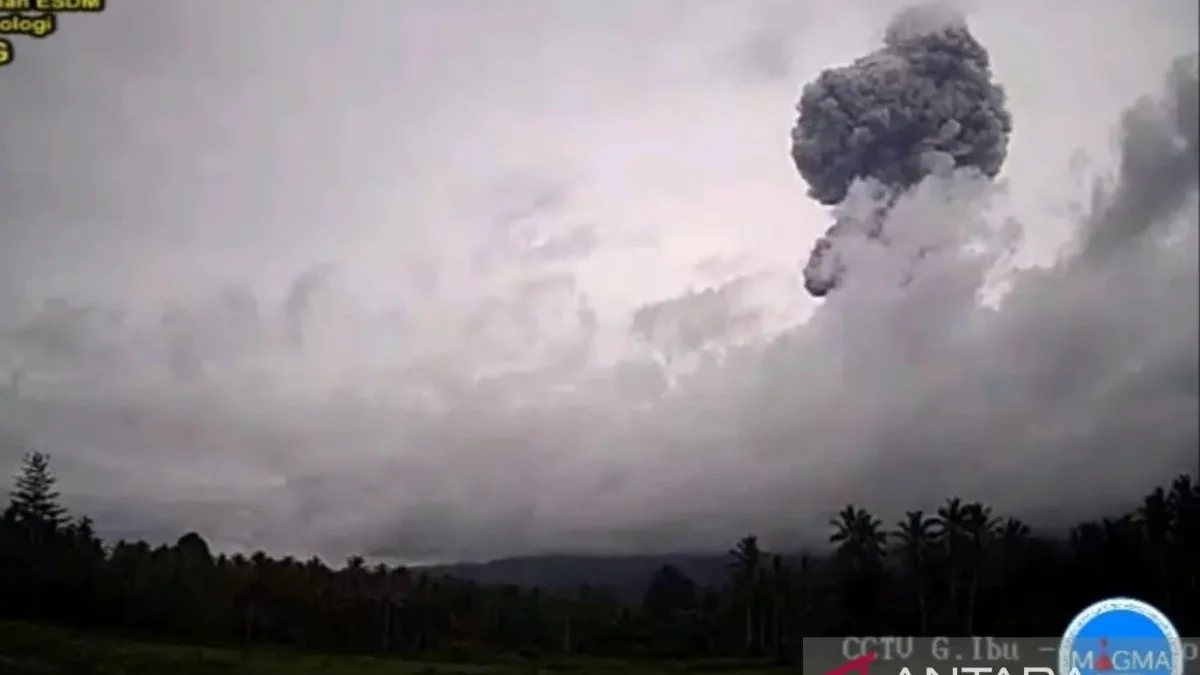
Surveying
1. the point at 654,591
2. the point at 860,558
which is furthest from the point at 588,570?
the point at 860,558

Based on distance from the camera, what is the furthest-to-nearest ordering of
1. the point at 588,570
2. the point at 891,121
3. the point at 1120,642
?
the point at 891,121, the point at 588,570, the point at 1120,642

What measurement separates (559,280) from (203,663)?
4.01 m

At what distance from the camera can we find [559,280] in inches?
399

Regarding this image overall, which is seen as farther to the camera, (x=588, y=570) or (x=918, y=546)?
(x=918, y=546)

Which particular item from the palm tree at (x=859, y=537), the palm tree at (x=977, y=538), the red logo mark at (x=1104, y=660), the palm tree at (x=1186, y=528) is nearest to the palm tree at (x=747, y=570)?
the palm tree at (x=859, y=537)

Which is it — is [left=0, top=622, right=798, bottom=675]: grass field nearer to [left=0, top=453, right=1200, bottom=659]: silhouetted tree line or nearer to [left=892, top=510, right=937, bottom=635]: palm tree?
[left=0, top=453, right=1200, bottom=659]: silhouetted tree line

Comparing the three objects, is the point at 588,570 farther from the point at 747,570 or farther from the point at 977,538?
the point at 977,538

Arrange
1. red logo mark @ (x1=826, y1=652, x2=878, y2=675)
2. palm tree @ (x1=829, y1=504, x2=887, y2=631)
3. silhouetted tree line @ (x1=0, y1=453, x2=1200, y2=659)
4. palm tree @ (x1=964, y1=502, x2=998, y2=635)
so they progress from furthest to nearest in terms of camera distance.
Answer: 1. palm tree @ (x1=964, y1=502, x2=998, y2=635)
2. palm tree @ (x1=829, y1=504, x2=887, y2=631)
3. red logo mark @ (x1=826, y1=652, x2=878, y2=675)
4. silhouetted tree line @ (x1=0, y1=453, x2=1200, y2=659)

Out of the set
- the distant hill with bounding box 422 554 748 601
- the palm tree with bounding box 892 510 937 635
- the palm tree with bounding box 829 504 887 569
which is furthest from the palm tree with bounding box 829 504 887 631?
the distant hill with bounding box 422 554 748 601

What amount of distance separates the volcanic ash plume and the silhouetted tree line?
7.86 feet

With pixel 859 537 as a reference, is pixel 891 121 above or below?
above

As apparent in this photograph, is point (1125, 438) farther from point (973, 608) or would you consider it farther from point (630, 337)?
point (630, 337)

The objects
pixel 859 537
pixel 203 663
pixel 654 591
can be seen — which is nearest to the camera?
pixel 203 663

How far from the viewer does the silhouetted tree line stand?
358 inches
